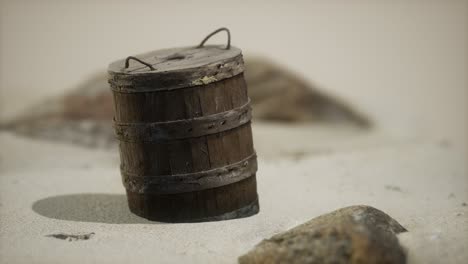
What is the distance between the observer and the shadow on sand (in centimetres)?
599

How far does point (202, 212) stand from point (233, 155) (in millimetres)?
509

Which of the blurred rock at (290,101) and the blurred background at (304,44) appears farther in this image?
the blurred background at (304,44)

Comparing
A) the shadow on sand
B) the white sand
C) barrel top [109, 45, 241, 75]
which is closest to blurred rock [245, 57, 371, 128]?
the white sand

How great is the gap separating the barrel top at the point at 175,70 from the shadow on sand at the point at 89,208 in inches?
42.0

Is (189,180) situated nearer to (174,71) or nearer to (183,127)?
(183,127)

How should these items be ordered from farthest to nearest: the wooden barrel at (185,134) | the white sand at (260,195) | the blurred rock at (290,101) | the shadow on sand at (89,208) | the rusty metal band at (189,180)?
the blurred rock at (290,101)
the shadow on sand at (89,208)
the rusty metal band at (189,180)
the wooden barrel at (185,134)
the white sand at (260,195)

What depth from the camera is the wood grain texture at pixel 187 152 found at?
220 inches

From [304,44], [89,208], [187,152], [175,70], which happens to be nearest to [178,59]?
[175,70]

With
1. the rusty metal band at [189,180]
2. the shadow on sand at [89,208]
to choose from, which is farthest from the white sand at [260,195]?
the rusty metal band at [189,180]

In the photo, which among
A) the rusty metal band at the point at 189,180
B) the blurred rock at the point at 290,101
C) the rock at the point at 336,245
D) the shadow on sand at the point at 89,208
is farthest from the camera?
the blurred rock at the point at 290,101

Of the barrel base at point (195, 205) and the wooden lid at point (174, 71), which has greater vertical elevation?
the wooden lid at point (174, 71)

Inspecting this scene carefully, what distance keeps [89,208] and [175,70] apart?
→ 5.31 ft

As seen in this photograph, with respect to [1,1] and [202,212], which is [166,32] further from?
[202,212]

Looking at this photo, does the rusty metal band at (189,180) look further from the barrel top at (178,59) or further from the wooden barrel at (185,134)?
the barrel top at (178,59)
